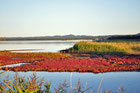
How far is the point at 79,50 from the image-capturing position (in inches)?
1705

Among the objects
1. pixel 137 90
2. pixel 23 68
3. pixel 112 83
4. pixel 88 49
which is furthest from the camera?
pixel 88 49

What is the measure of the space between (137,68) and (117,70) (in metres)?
2.29

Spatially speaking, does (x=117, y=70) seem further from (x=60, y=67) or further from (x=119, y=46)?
(x=119, y=46)

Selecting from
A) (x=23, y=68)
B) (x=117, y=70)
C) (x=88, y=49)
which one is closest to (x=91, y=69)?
(x=117, y=70)

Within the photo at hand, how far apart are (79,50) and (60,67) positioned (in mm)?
20714

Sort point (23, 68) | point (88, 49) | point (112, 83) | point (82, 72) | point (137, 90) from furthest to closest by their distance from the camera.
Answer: point (88, 49) < point (23, 68) < point (82, 72) < point (112, 83) < point (137, 90)

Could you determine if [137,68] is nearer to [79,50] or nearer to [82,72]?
[82,72]

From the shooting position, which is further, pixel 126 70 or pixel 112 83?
pixel 126 70

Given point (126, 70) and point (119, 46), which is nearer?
point (126, 70)

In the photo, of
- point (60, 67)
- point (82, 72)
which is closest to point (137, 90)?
point (82, 72)

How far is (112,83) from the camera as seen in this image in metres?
15.6

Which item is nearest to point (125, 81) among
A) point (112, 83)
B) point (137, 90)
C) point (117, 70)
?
point (112, 83)

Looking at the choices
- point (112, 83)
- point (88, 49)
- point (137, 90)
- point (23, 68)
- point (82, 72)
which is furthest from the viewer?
point (88, 49)

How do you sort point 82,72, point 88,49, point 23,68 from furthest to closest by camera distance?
point 88,49 < point 23,68 < point 82,72
